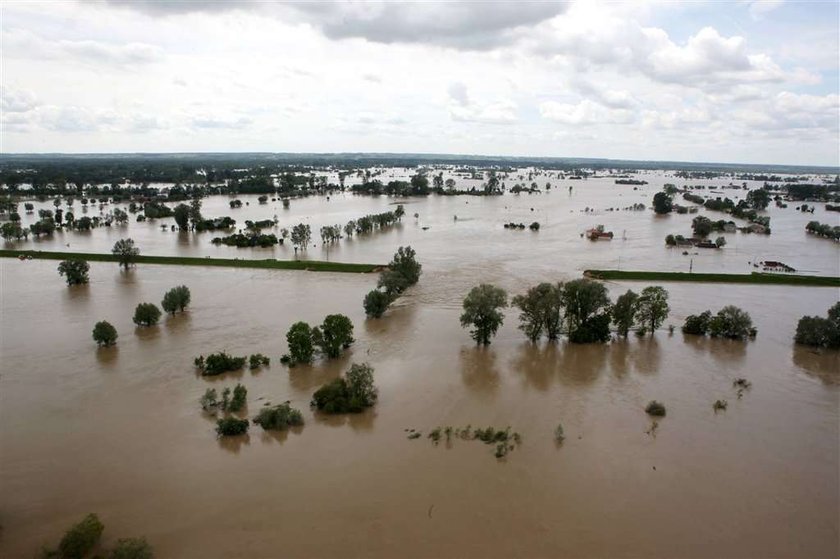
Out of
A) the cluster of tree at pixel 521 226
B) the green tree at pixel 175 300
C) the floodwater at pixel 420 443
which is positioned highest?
the cluster of tree at pixel 521 226

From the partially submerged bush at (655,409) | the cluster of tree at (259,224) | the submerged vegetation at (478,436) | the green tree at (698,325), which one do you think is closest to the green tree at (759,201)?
the green tree at (698,325)

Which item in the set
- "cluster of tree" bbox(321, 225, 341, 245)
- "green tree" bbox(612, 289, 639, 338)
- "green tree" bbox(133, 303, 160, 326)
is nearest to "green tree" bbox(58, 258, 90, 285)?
"green tree" bbox(133, 303, 160, 326)

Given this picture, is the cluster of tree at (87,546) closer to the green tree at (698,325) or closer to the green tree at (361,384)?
the green tree at (361,384)

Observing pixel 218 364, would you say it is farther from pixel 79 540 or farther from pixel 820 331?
pixel 820 331

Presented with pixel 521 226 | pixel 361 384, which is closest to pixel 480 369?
pixel 361 384

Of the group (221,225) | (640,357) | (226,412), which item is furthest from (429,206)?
(226,412)

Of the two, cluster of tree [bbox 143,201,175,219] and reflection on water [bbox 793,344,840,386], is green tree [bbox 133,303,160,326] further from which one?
cluster of tree [bbox 143,201,175,219]

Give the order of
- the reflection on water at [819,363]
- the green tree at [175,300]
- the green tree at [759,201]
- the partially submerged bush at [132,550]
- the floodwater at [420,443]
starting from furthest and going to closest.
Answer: the green tree at [759,201], the green tree at [175,300], the reflection on water at [819,363], the floodwater at [420,443], the partially submerged bush at [132,550]

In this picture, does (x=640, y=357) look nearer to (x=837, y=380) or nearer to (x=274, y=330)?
(x=837, y=380)
